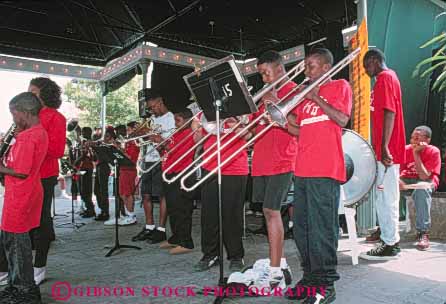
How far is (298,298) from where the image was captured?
3398 mm

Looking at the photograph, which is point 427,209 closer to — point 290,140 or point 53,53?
point 290,140

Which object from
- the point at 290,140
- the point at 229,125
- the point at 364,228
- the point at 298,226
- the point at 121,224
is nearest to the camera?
the point at 298,226

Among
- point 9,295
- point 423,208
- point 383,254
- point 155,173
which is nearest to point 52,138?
point 9,295

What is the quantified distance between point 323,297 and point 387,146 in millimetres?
2066

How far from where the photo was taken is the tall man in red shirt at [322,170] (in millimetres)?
3172

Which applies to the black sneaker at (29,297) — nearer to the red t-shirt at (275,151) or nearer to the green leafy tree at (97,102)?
the red t-shirt at (275,151)

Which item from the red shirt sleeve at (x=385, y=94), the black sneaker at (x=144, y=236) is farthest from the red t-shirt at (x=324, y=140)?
the black sneaker at (x=144, y=236)

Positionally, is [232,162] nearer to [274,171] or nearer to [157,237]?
[274,171]

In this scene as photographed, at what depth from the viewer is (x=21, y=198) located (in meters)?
3.43

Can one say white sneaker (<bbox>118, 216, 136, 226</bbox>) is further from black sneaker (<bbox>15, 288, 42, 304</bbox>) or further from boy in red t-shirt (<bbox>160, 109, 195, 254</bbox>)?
black sneaker (<bbox>15, 288, 42, 304</bbox>)

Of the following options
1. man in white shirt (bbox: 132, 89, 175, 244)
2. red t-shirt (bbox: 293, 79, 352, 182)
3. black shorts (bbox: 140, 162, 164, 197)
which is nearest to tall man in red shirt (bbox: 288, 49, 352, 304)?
red t-shirt (bbox: 293, 79, 352, 182)

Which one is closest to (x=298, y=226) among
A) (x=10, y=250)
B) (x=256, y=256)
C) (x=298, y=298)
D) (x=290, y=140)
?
(x=298, y=298)

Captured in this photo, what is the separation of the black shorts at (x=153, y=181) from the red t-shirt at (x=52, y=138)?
1991 millimetres

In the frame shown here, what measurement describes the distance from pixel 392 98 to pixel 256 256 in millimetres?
2432
